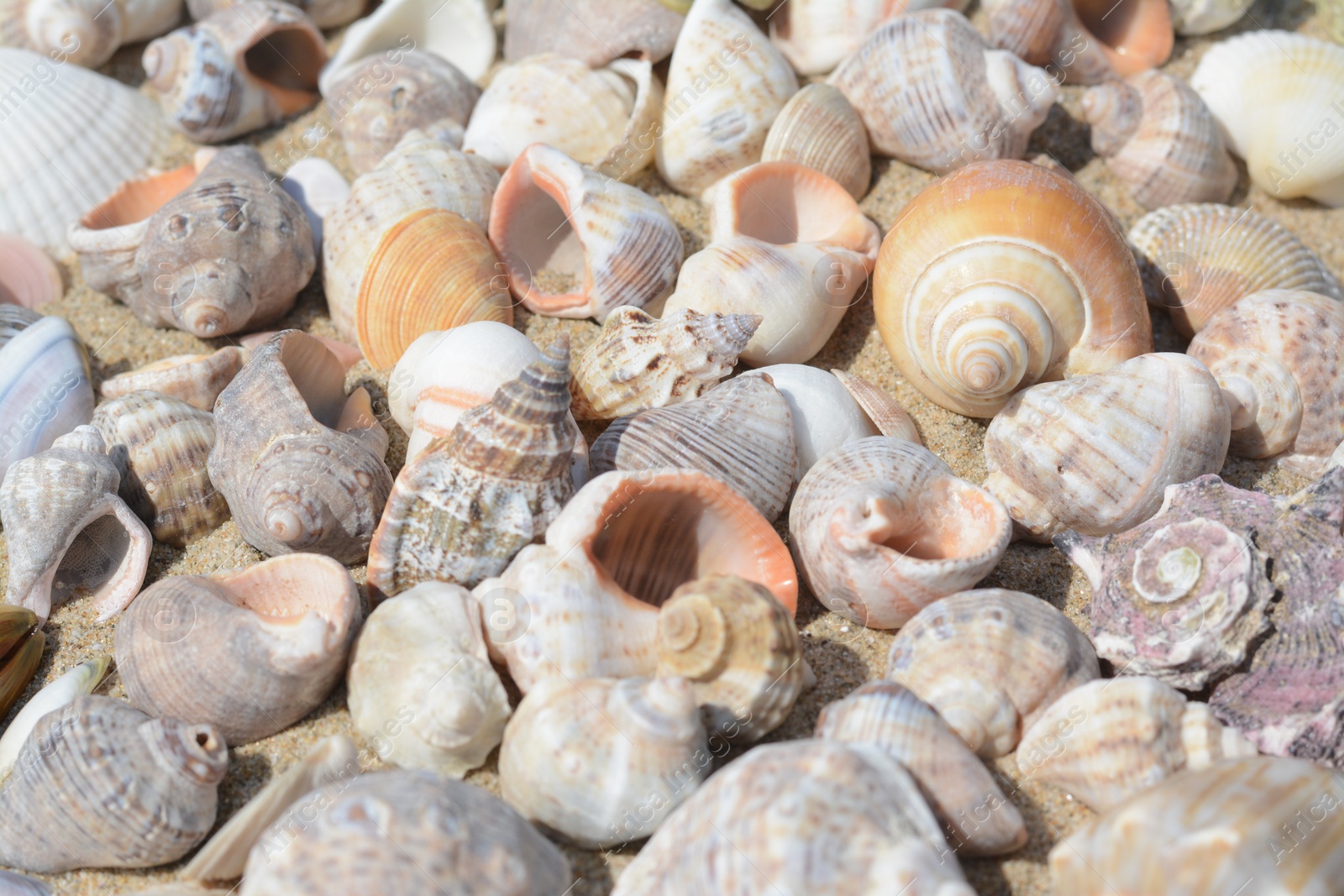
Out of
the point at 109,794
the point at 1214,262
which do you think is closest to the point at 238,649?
the point at 109,794

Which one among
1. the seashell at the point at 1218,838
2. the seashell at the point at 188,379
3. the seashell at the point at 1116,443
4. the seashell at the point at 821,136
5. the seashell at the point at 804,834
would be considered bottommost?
the seashell at the point at 188,379

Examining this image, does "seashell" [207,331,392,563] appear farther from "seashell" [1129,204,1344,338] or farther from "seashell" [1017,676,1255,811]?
"seashell" [1129,204,1344,338]

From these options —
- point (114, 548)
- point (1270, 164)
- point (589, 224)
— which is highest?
point (1270, 164)

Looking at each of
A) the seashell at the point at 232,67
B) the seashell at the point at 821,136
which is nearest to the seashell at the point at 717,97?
the seashell at the point at 821,136

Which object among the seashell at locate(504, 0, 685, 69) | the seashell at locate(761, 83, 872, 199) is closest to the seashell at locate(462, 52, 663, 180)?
the seashell at locate(504, 0, 685, 69)

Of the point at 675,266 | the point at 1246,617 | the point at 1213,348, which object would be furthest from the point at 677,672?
the point at 1213,348

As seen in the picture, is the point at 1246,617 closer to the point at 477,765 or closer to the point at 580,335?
the point at 477,765

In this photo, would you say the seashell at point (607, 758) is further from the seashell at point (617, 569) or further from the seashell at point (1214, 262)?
the seashell at point (1214, 262)
